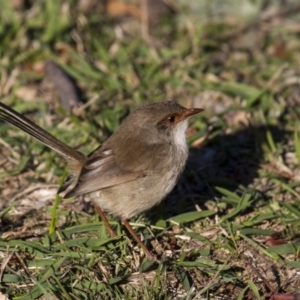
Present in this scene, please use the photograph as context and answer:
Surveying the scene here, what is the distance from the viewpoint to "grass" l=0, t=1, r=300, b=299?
17.9ft

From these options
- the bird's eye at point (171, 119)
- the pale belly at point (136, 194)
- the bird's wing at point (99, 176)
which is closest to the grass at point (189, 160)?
the pale belly at point (136, 194)

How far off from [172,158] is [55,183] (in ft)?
4.40

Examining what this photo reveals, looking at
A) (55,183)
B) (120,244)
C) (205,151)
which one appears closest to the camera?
(120,244)

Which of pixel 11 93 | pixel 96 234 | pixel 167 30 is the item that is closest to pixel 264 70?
pixel 167 30

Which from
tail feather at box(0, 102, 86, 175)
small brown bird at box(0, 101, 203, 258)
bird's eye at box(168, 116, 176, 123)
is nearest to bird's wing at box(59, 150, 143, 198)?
small brown bird at box(0, 101, 203, 258)

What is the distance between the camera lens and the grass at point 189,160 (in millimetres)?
5441

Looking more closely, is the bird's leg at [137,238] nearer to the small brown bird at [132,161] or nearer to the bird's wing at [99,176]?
the small brown bird at [132,161]

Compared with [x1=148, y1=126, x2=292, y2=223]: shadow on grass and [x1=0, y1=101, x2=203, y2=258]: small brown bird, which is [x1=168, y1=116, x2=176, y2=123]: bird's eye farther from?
[x1=148, y1=126, x2=292, y2=223]: shadow on grass

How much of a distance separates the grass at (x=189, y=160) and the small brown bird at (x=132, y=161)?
11.4 inches

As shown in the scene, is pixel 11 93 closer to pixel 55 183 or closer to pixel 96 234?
pixel 55 183

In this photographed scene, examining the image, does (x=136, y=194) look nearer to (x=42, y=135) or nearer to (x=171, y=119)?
(x=171, y=119)

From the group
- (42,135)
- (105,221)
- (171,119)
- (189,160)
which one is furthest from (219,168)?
(42,135)

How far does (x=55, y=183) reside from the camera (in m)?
6.76

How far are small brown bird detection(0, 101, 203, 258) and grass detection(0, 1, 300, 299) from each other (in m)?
0.29
